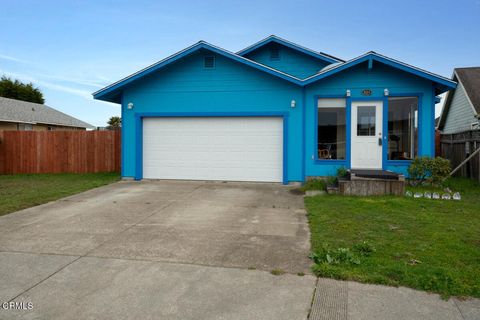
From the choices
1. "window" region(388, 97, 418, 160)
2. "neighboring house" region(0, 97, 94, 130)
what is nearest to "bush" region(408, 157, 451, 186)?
"window" region(388, 97, 418, 160)

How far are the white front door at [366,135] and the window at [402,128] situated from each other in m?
0.32

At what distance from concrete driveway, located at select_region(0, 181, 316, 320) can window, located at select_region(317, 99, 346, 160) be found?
346cm

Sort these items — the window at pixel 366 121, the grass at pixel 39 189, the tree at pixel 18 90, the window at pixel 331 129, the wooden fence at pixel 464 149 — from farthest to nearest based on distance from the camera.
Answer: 1. the tree at pixel 18 90
2. the wooden fence at pixel 464 149
3. the window at pixel 331 129
4. the window at pixel 366 121
5. the grass at pixel 39 189

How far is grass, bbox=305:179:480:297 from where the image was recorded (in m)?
3.58

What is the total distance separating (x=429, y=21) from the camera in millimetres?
14289

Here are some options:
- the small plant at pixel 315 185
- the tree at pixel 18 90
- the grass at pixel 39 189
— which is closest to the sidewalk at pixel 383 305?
the small plant at pixel 315 185

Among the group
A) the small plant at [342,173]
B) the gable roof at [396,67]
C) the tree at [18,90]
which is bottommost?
the small plant at [342,173]

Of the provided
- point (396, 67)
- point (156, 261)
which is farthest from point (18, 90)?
point (156, 261)

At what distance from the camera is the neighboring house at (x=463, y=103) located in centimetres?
1425

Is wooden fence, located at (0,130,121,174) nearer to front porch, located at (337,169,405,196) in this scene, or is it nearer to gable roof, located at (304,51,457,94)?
gable roof, located at (304,51,457,94)

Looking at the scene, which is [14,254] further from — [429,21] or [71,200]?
[429,21]

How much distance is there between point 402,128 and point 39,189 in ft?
35.3

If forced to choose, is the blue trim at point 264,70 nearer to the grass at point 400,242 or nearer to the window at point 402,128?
the window at point 402,128

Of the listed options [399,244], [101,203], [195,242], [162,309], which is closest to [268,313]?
[162,309]
